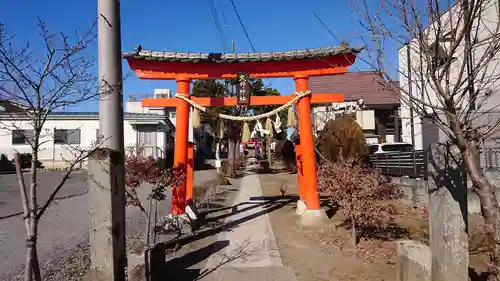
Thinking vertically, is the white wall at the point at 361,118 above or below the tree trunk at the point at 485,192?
above

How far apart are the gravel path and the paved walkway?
187 cm

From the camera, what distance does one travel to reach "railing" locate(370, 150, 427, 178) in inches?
494

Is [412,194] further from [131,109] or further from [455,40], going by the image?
[131,109]

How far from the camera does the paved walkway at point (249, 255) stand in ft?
19.3

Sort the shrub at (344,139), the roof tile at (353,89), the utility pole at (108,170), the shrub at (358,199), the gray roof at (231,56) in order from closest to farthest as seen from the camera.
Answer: the utility pole at (108,170)
the shrub at (358,199)
the gray roof at (231,56)
the shrub at (344,139)
the roof tile at (353,89)

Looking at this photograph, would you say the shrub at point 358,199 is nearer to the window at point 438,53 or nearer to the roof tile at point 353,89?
the window at point 438,53

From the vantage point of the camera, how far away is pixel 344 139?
657 inches

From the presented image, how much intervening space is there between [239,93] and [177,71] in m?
1.56

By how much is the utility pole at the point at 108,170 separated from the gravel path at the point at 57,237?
1539 millimetres

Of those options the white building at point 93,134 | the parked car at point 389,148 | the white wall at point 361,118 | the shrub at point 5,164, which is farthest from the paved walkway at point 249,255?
the shrub at point 5,164

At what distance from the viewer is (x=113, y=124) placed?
4.76 m

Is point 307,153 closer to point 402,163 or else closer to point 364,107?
point 402,163

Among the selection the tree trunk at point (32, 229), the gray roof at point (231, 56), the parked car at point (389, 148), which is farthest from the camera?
the parked car at point (389, 148)

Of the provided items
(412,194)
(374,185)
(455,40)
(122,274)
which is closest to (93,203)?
(122,274)
